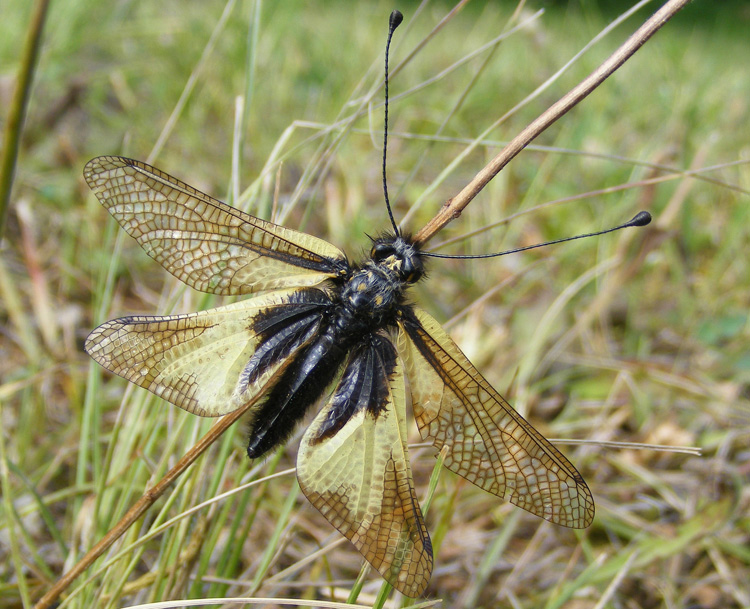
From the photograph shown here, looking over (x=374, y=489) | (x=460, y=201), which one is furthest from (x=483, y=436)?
(x=460, y=201)

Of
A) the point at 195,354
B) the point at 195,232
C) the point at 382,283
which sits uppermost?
the point at 195,232

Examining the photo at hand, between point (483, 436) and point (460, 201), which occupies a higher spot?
point (460, 201)

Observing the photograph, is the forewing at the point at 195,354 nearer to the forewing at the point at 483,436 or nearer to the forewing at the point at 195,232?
the forewing at the point at 195,232

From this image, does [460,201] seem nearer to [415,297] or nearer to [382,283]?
[382,283]

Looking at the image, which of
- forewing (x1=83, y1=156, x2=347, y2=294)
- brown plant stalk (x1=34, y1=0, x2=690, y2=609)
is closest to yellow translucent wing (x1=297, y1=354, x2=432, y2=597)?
brown plant stalk (x1=34, y1=0, x2=690, y2=609)

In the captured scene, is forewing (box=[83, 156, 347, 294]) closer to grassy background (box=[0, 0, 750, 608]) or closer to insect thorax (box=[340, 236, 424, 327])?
insect thorax (box=[340, 236, 424, 327])

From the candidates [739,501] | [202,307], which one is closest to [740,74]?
[739,501]
